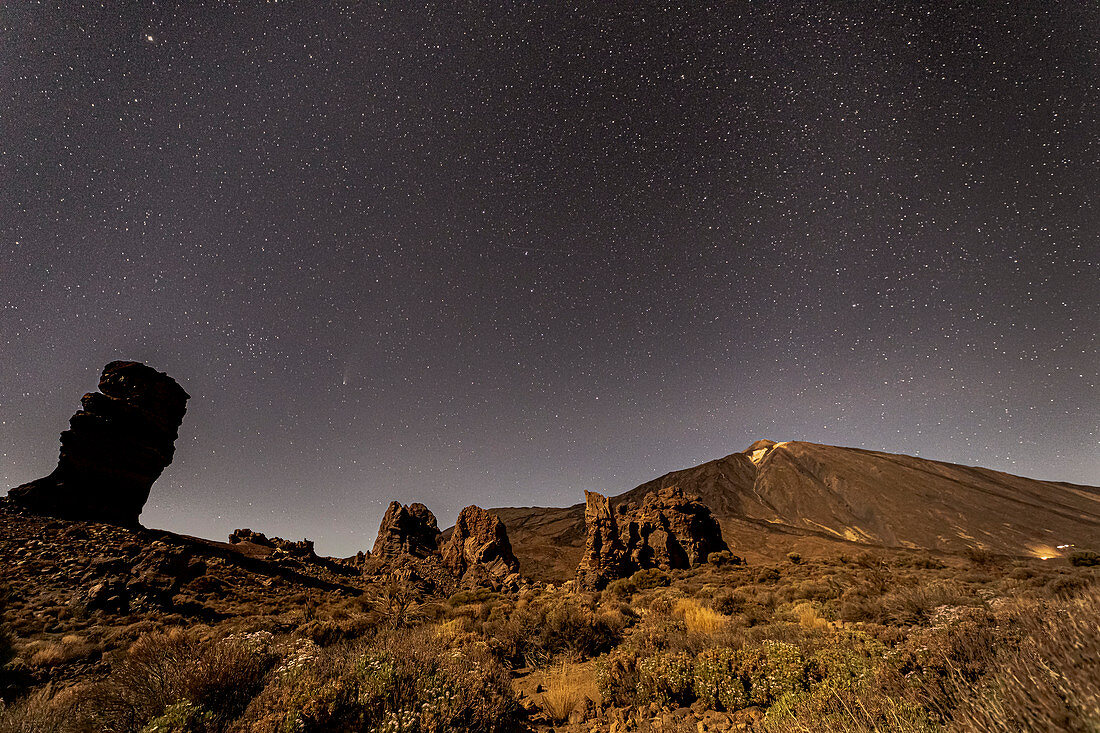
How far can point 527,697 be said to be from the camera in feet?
22.7

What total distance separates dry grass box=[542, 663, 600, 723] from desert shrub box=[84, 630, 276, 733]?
13.7 feet

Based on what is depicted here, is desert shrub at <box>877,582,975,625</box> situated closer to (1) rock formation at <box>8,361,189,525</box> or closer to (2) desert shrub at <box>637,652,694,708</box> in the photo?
(2) desert shrub at <box>637,652,694,708</box>

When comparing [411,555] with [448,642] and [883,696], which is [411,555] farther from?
[883,696]

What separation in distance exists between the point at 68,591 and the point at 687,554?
37.6 metres

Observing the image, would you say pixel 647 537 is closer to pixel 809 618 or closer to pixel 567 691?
pixel 809 618

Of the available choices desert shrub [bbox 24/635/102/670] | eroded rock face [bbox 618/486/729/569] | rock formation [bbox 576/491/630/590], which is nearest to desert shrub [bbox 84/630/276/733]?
desert shrub [bbox 24/635/102/670]

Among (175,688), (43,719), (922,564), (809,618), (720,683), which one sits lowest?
(922,564)

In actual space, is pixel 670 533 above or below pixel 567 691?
above

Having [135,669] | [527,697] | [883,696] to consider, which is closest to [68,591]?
[135,669]

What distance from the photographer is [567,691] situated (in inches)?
259

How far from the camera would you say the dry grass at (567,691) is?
20.4 ft

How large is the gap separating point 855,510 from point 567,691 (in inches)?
4302

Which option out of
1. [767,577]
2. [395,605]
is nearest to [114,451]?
[395,605]

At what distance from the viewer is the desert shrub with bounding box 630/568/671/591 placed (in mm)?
24569
